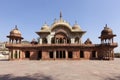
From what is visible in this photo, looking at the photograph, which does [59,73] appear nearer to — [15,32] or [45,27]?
[15,32]

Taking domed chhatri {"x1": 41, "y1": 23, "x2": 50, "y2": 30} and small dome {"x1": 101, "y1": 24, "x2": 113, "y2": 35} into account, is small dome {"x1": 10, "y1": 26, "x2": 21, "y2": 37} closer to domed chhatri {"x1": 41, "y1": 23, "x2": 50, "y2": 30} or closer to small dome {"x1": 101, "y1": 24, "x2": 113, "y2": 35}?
domed chhatri {"x1": 41, "y1": 23, "x2": 50, "y2": 30}

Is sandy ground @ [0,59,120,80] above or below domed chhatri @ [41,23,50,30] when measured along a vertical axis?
below

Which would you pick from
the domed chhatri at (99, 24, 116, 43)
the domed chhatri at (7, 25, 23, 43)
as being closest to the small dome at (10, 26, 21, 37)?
the domed chhatri at (7, 25, 23, 43)

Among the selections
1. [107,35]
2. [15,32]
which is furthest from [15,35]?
[107,35]

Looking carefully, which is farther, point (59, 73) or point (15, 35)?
point (15, 35)

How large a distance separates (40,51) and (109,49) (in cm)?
1385

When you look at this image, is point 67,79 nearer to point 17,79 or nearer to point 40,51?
point 17,79

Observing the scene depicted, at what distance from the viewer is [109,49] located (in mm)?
32844

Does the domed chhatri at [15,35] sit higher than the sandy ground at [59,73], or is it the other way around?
the domed chhatri at [15,35]

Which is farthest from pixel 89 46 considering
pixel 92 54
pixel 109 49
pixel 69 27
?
pixel 69 27

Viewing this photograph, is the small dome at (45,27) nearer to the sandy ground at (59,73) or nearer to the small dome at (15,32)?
the small dome at (15,32)

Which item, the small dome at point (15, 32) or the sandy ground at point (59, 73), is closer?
the sandy ground at point (59, 73)

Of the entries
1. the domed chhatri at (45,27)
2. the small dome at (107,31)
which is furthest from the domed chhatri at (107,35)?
the domed chhatri at (45,27)

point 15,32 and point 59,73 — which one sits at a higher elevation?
point 15,32
